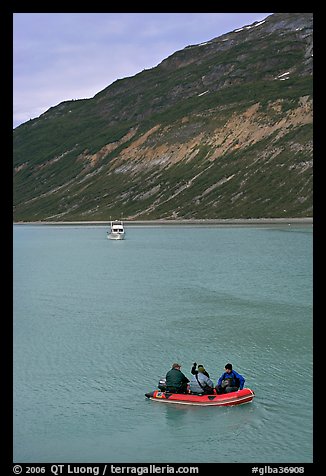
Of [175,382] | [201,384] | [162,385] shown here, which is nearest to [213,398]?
[201,384]

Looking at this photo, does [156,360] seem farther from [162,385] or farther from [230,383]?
[230,383]

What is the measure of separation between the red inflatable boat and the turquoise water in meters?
0.28

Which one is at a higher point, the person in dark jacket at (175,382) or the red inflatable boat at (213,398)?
the person in dark jacket at (175,382)

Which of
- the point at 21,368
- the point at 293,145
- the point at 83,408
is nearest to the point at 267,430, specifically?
the point at 83,408

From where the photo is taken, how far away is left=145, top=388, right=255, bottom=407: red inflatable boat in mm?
25889

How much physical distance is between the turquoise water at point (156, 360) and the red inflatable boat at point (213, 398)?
281 millimetres

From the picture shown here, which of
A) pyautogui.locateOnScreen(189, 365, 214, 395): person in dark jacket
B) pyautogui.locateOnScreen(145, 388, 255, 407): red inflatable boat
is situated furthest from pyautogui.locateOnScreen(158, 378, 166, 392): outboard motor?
pyautogui.locateOnScreen(189, 365, 214, 395): person in dark jacket

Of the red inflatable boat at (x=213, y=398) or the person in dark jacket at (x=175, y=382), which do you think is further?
the person in dark jacket at (x=175, y=382)

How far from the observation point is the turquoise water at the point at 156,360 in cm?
2245

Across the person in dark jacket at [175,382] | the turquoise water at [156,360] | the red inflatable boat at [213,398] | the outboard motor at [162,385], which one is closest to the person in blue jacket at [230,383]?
the red inflatable boat at [213,398]

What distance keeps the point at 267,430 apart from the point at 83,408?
27.2 feet

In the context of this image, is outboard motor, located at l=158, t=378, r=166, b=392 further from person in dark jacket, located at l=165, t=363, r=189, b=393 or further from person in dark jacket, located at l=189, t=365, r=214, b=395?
person in dark jacket, located at l=189, t=365, r=214, b=395

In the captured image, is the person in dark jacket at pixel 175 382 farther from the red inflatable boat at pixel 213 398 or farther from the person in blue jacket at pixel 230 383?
the person in blue jacket at pixel 230 383
